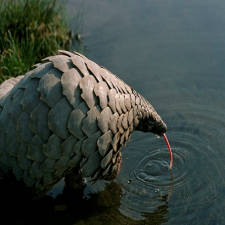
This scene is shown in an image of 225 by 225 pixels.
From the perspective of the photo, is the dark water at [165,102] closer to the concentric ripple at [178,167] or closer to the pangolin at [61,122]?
the concentric ripple at [178,167]

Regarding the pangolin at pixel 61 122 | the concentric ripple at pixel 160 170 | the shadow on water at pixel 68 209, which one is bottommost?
the shadow on water at pixel 68 209

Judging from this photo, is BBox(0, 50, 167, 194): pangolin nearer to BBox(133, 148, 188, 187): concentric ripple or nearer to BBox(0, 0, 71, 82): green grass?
BBox(133, 148, 188, 187): concentric ripple

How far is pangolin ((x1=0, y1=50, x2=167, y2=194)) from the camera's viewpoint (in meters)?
3.28

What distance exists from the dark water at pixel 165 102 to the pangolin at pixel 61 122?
62 centimetres

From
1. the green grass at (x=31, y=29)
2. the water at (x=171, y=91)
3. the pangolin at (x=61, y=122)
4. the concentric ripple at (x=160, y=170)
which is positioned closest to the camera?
the pangolin at (x=61, y=122)

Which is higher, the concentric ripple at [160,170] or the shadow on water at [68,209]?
the concentric ripple at [160,170]

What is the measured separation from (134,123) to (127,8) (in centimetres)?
397

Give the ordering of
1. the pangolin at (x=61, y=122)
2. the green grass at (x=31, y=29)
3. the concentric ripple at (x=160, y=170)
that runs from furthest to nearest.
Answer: the green grass at (x=31, y=29) < the concentric ripple at (x=160, y=170) < the pangolin at (x=61, y=122)

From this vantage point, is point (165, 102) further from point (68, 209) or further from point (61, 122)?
point (61, 122)

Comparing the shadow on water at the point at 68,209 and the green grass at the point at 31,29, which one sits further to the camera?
the green grass at the point at 31,29

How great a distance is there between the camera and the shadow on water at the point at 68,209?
392 cm

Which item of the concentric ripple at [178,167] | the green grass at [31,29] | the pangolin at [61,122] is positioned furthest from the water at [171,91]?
the pangolin at [61,122]

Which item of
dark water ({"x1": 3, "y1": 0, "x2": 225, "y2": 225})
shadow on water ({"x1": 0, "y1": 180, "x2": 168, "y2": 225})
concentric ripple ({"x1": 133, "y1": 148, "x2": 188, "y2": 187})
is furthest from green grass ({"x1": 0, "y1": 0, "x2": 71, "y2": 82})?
concentric ripple ({"x1": 133, "y1": 148, "x2": 188, "y2": 187})

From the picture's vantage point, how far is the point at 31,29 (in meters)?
5.82
